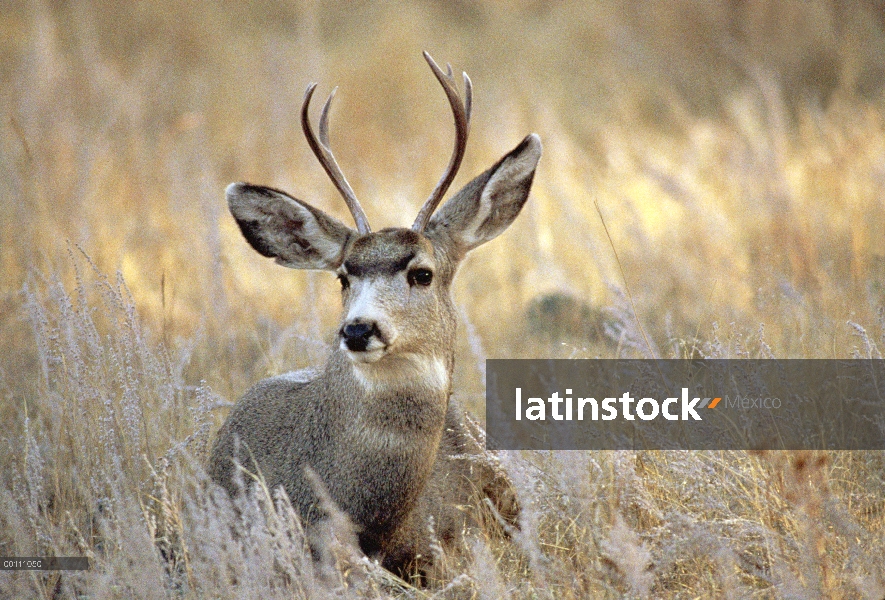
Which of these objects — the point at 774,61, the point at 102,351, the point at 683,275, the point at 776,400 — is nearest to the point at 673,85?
the point at 774,61

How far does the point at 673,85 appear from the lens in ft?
36.1

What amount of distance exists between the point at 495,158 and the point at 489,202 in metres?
4.90

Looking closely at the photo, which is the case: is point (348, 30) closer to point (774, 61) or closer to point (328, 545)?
point (774, 61)

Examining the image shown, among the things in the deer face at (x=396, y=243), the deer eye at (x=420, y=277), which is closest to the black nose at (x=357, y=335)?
the deer face at (x=396, y=243)

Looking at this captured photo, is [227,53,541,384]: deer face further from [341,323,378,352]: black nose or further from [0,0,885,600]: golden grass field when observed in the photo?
[0,0,885,600]: golden grass field

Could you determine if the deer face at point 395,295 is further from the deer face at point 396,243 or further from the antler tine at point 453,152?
the antler tine at point 453,152

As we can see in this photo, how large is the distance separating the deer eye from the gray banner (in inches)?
30.6

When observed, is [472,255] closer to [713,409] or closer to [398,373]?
[713,409]

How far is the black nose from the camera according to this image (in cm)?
383

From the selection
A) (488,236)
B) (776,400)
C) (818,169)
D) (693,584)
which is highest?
(818,169)

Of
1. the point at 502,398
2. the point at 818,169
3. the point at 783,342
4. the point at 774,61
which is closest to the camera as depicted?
the point at 783,342

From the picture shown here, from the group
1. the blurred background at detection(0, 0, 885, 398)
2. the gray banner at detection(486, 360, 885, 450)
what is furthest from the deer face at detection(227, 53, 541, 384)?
the gray banner at detection(486, 360, 885, 450)

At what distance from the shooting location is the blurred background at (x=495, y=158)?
6.56 m

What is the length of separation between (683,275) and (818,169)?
61.3 inches
